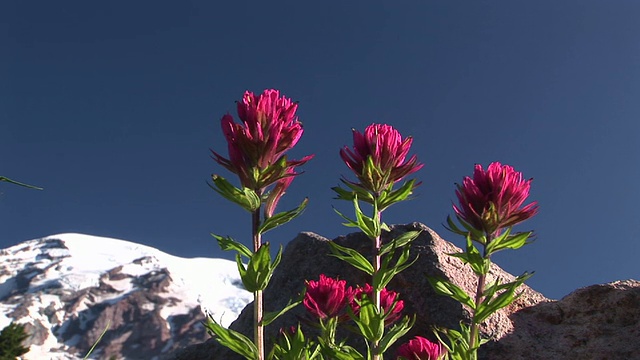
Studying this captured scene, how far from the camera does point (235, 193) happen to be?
259 cm

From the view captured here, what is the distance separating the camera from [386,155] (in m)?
3.33

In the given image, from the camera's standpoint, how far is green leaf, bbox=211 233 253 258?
2.61 m

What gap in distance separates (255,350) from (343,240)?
3385mm

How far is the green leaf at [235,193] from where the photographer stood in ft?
8.44

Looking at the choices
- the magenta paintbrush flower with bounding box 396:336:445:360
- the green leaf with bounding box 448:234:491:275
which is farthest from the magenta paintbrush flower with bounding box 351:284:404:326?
the green leaf with bounding box 448:234:491:275

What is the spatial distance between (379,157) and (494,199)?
68 cm

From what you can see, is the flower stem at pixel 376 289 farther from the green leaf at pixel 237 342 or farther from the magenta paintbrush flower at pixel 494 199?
the green leaf at pixel 237 342

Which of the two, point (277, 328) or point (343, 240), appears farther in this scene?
point (343, 240)

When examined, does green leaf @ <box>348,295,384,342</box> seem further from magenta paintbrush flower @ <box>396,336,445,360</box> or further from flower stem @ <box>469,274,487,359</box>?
flower stem @ <box>469,274,487,359</box>

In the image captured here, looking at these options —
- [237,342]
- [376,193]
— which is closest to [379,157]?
[376,193]

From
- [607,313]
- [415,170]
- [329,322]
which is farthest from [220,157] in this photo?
[607,313]

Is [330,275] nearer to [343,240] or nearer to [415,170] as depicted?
[343,240]

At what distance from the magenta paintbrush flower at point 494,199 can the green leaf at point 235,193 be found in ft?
4.12

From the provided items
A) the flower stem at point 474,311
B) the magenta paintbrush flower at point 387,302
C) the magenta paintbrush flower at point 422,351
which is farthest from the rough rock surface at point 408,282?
the flower stem at point 474,311
